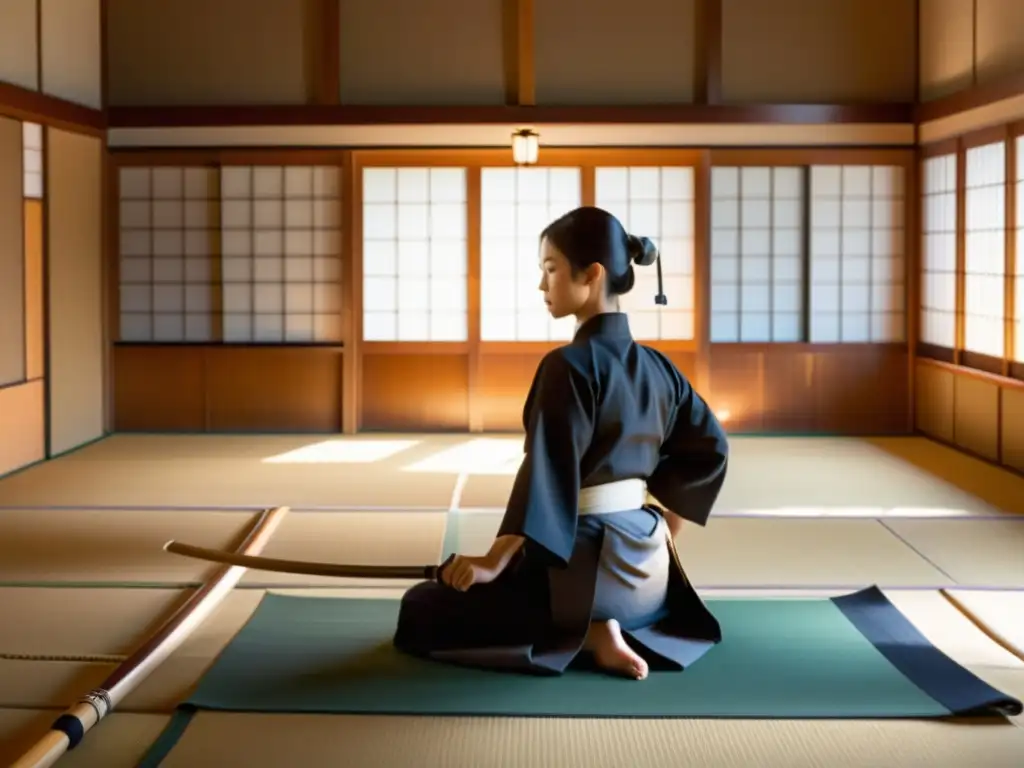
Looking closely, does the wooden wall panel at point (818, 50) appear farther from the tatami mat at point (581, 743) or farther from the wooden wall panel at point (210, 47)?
the tatami mat at point (581, 743)

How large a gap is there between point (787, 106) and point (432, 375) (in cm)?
281

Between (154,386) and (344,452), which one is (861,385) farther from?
(154,386)

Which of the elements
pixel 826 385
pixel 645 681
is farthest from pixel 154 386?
pixel 645 681

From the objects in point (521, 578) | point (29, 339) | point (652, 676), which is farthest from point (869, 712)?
point (29, 339)

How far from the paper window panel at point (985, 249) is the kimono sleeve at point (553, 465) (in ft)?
14.1

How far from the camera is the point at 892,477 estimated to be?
6.18m

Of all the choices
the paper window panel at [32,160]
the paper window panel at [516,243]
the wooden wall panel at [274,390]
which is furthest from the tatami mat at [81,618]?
the paper window panel at [516,243]

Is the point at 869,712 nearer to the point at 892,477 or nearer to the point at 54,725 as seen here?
the point at 54,725

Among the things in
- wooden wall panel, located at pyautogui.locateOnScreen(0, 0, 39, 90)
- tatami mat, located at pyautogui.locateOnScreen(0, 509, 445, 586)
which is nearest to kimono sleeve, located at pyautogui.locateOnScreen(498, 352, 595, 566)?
tatami mat, located at pyautogui.locateOnScreen(0, 509, 445, 586)

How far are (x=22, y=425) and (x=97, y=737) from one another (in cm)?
418

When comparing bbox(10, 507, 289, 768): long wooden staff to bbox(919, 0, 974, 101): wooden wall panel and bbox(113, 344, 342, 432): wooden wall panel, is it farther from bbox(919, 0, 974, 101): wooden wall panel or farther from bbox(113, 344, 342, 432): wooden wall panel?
bbox(919, 0, 974, 101): wooden wall panel

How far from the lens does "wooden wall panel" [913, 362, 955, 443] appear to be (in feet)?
23.9

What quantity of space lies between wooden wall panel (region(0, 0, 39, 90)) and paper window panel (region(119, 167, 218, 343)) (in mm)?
1382

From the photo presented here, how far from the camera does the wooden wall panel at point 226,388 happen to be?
7906mm
